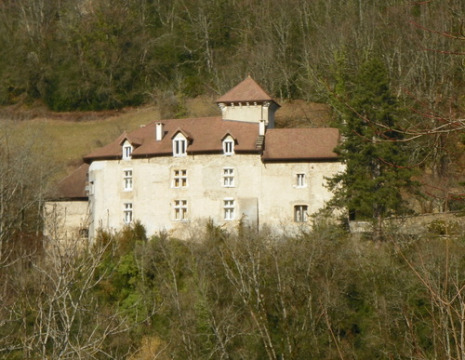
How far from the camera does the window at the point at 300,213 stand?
102ft

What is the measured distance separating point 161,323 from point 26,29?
131 feet

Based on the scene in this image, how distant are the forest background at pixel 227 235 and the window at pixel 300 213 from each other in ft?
8.53

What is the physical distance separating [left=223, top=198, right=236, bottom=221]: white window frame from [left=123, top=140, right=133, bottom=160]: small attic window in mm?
5401

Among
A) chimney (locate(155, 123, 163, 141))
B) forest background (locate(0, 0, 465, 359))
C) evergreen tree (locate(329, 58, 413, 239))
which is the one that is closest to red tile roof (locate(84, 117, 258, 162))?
chimney (locate(155, 123, 163, 141))

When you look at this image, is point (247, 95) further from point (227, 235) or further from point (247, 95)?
point (227, 235)

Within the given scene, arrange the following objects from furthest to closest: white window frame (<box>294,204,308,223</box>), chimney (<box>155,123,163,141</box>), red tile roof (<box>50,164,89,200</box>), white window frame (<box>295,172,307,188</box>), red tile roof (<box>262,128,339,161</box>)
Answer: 1. red tile roof (<box>50,164,89,200</box>)
2. chimney (<box>155,123,163,141</box>)
3. red tile roof (<box>262,128,339,161</box>)
4. white window frame (<box>295,172,307,188</box>)
5. white window frame (<box>294,204,308,223</box>)

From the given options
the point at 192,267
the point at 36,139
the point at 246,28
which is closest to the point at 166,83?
the point at 246,28

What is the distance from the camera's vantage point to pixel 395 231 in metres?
27.0

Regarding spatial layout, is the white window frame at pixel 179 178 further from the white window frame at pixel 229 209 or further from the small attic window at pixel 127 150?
the small attic window at pixel 127 150

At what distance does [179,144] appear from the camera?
3306cm

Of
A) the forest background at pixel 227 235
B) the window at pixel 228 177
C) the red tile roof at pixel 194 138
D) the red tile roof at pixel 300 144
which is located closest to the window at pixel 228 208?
the window at pixel 228 177

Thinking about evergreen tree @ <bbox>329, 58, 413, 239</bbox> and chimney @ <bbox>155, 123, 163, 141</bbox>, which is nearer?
evergreen tree @ <bbox>329, 58, 413, 239</bbox>

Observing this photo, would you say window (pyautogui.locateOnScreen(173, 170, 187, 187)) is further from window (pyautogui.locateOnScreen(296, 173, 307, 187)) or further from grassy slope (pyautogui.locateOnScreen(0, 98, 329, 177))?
grassy slope (pyautogui.locateOnScreen(0, 98, 329, 177))

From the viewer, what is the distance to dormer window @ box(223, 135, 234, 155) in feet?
106
